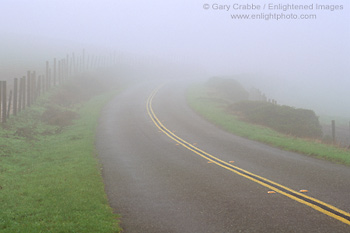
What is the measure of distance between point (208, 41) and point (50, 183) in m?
160

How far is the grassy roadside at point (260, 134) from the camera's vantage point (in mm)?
12328

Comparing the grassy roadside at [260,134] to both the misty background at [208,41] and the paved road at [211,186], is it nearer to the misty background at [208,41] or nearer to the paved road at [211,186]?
the paved road at [211,186]

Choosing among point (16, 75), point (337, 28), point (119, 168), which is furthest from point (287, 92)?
point (337, 28)

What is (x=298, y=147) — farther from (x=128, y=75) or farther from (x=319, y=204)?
(x=128, y=75)

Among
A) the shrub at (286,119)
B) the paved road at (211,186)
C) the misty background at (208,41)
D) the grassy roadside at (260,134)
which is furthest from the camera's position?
the misty background at (208,41)

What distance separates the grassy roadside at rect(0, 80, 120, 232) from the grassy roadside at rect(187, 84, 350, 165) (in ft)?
25.9

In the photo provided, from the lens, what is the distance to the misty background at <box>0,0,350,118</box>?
7583 centimetres

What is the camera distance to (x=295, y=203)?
23.2 ft

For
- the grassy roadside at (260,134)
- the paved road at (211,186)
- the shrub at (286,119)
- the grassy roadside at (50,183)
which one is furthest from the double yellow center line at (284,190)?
the shrub at (286,119)

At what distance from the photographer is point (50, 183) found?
8930mm

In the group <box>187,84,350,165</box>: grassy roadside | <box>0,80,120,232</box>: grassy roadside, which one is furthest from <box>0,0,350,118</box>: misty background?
<box>0,80,120,232</box>: grassy roadside

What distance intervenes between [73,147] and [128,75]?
146 ft

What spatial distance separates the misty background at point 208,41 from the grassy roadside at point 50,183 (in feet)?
161

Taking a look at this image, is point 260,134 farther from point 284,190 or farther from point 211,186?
point 284,190
